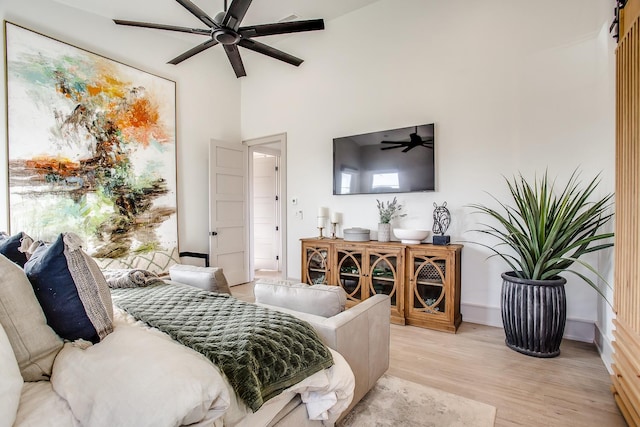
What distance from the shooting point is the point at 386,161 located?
3656mm

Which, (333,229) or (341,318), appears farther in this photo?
(333,229)

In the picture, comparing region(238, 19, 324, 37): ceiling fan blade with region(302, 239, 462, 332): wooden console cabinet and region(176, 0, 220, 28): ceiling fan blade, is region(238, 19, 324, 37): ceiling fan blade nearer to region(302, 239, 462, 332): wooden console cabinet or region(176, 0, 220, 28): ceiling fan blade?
region(176, 0, 220, 28): ceiling fan blade

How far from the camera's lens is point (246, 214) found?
16.4 ft

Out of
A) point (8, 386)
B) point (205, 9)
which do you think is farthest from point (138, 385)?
point (205, 9)

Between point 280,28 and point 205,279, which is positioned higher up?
point 280,28

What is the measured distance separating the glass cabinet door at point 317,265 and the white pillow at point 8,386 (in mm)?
3028

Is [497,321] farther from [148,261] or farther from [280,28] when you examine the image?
[148,261]

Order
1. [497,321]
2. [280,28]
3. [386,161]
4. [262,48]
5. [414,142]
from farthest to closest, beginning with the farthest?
1. [386,161]
2. [414,142]
3. [497,321]
4. [262,48]
5. [280,28]

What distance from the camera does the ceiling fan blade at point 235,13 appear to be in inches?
86.7

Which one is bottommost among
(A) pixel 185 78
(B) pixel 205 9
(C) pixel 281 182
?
(C) pixel 281 182

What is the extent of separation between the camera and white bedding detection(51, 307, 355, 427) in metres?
→ 0.80

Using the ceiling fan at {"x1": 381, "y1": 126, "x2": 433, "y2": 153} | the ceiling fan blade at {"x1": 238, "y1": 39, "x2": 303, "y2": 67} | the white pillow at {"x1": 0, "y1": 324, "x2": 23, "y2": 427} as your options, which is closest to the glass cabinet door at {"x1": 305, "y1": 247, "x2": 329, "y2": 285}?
the ceiling fan at {"x1": 381, "y1": 126, "x2": 433, "y2": 153}

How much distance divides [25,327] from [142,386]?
50 centimetres

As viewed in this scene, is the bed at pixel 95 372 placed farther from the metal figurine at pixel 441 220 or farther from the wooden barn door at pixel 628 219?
the metal figurine at pixel 441 220
